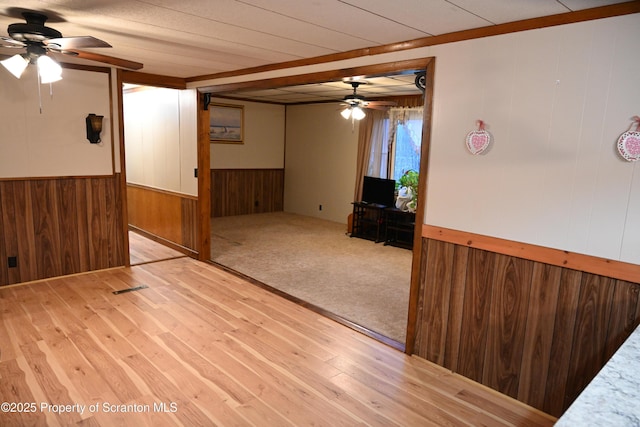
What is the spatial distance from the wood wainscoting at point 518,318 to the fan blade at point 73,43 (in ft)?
7.88

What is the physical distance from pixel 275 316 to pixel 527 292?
81.1 inches

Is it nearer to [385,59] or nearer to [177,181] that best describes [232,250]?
[177,181]

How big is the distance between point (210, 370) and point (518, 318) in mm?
1994

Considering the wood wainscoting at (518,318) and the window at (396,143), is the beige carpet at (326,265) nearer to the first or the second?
the wood wainscoting at (518,318)

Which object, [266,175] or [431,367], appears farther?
[266,175]

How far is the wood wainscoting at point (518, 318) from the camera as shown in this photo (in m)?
2.19

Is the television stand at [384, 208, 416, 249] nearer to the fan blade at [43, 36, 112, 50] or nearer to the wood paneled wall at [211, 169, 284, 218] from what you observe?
the wood paneled wall at [211, 169, 284, 218]

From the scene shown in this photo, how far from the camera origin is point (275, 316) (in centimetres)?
364

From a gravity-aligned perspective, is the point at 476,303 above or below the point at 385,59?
below

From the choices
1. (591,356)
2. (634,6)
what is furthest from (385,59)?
(591,356)

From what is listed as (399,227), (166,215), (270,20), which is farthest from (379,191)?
(270,20)

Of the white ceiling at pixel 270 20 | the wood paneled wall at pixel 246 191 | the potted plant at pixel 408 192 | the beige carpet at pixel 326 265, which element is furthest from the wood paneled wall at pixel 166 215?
the potted plant at pixel 408 192

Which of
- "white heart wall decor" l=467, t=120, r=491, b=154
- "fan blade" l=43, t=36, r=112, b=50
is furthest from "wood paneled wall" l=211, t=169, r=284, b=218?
"white heart wall decor" l=467, t=120, r=491, b=154

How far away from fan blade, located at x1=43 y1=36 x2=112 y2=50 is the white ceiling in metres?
0.17
